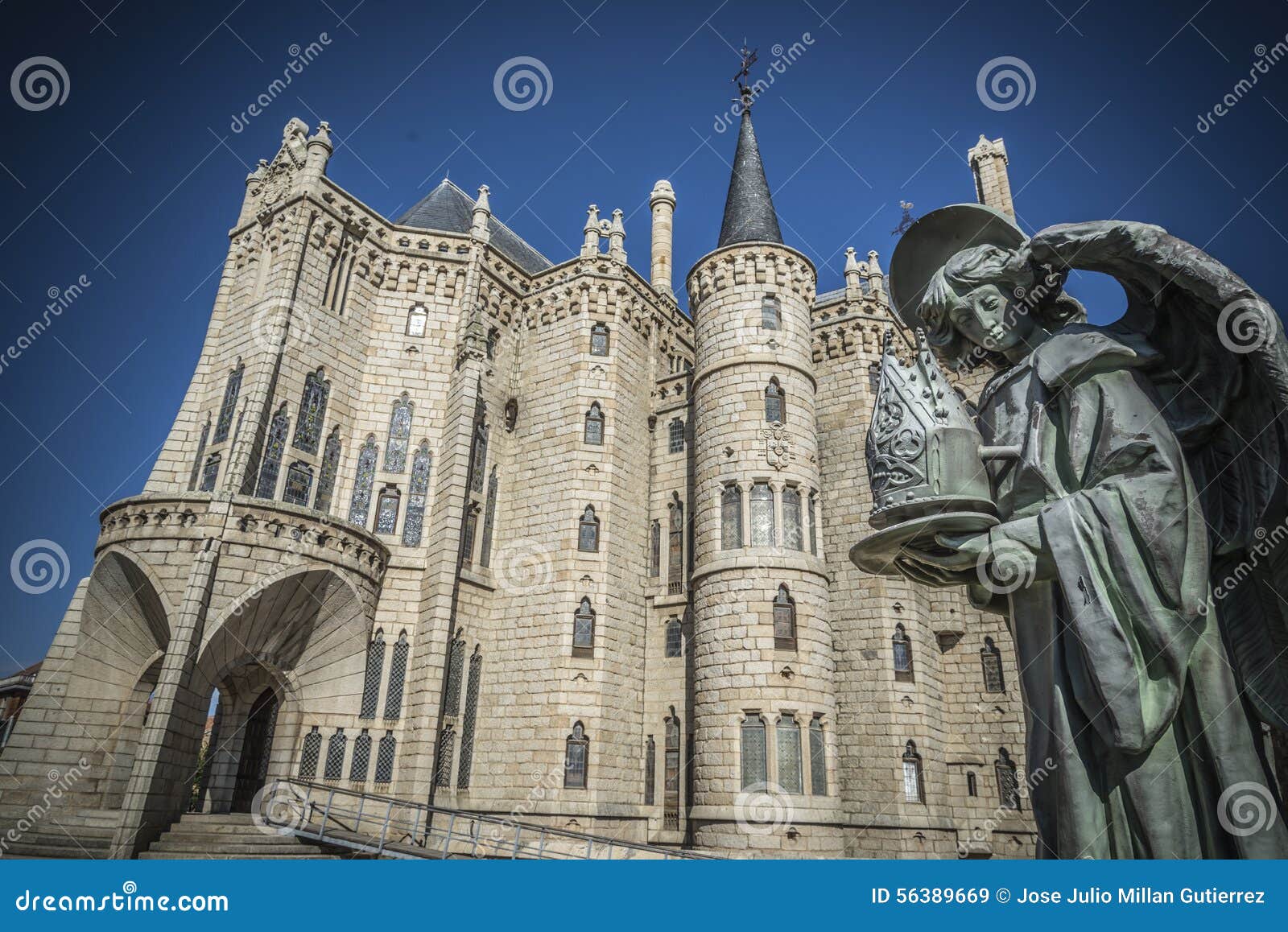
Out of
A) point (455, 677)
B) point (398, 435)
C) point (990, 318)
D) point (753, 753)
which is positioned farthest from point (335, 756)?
point (990, 318)

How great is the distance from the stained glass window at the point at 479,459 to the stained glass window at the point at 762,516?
707cm

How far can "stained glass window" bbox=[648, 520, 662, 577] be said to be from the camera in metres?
20.5

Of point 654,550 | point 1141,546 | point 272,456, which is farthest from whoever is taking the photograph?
point 654,550

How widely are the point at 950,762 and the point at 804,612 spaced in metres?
5.11

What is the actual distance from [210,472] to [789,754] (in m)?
14.1

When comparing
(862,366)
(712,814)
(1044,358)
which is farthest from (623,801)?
(1044,358)

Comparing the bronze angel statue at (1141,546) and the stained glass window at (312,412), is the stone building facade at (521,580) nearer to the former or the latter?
the stained glass window at (312,412)

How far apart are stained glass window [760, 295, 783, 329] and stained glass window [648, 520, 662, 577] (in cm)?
598

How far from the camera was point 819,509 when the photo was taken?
19.0m

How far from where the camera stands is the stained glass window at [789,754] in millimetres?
15891

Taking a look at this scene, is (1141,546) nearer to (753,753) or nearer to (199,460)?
(753,753)

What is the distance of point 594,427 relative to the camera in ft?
67.7

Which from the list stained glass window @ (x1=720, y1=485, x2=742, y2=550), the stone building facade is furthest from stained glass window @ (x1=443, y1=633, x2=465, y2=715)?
Result: stained glass window @ (x1=720, y1=485, x2=742, y2=550)

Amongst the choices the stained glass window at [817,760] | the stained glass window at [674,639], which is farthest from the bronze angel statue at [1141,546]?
the stained glass window at [674,639]
